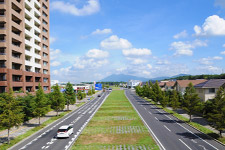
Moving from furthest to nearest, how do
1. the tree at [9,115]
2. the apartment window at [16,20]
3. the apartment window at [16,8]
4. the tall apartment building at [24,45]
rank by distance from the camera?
1. the apartment window at [16,20]
2. the apartment window at [16,8]
3. the tall apartment building at [24,45]
4. the tree at [9,115]

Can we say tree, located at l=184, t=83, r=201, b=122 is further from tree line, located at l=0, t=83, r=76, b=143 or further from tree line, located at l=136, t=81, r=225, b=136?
tree line, located at l=0, t=83, r=76, b=143

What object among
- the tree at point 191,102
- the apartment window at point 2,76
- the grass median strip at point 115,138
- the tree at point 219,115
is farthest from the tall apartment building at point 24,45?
the tree at point 219,115

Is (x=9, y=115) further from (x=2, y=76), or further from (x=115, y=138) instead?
(x=2, y=76)

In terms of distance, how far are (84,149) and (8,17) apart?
37.2 meters

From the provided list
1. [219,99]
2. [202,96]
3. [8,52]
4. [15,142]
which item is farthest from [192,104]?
[8,52]

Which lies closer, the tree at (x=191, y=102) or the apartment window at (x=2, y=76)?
the tree at (x=191, y=102)

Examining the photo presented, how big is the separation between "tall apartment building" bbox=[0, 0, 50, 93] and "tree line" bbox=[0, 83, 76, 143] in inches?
322

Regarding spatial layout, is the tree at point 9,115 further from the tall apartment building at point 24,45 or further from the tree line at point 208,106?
the tree line at point 208,106

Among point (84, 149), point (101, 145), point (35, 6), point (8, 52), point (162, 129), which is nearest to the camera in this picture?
point (84, 149)

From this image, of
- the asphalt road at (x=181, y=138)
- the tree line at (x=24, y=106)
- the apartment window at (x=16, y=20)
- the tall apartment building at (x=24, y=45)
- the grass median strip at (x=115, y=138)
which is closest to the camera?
the asphalt road at (x=181, y=138)

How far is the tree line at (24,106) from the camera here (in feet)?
78.0

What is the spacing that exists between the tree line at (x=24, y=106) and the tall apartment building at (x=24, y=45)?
818 cm

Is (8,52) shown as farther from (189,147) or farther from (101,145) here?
(189,147)

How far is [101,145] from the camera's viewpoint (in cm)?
2202
